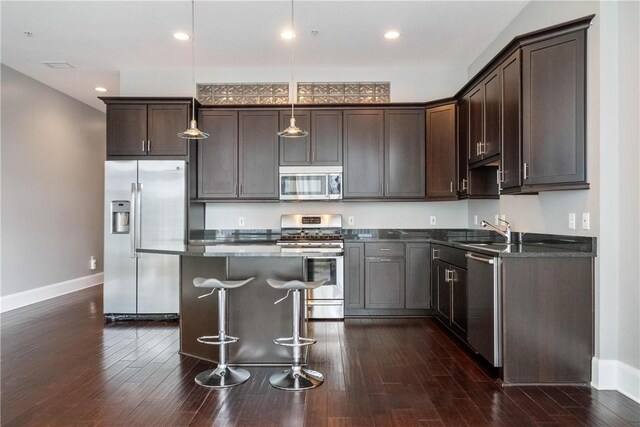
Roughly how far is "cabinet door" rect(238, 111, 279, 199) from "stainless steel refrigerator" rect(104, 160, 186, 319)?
0.76m

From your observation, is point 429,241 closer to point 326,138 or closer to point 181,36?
point 326,138

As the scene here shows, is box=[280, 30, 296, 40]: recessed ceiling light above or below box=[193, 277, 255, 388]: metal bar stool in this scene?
above

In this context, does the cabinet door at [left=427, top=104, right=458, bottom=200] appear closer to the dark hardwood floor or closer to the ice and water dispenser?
the dark hardwood floor

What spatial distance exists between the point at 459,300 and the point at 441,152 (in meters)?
1.94

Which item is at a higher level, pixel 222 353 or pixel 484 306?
pixel 484 306

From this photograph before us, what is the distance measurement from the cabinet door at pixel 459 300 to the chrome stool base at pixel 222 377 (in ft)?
6.16

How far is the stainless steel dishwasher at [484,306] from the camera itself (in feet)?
9.07

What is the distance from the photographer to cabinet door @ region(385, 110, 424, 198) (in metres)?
4.84

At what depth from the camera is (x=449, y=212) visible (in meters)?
5.14

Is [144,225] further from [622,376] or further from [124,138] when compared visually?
[622,376]

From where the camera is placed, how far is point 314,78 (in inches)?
202

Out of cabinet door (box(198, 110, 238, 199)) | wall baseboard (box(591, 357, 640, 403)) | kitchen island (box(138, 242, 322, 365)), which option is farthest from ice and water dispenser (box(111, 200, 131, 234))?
wall baseboard (box(591, 357, 640, 403))

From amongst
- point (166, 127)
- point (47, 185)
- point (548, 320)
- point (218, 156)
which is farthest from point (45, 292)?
point (548, 320)

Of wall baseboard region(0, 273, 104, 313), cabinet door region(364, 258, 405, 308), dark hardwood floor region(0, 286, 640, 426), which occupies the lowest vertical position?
dark hardwood floor region(0, 286, 640, 426)
